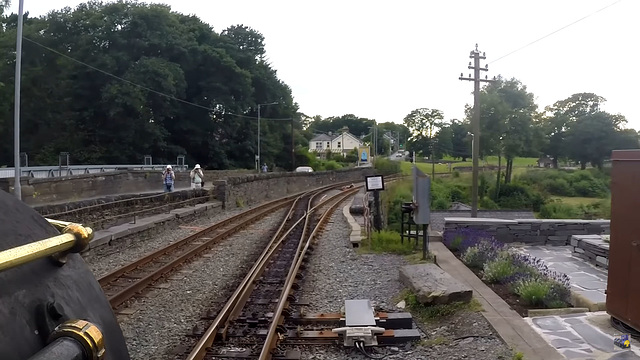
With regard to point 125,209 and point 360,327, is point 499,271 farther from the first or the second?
point 125,209

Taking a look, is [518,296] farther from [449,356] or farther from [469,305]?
[449,356]

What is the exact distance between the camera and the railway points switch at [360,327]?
5.89 m

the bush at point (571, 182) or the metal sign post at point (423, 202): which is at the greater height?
the metal sign post at point (423, 202)

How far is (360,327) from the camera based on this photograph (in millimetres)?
6047

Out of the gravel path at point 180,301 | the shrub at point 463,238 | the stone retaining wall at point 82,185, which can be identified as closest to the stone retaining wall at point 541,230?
the shrub at point 463,238

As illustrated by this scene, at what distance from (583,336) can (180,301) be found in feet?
17.0

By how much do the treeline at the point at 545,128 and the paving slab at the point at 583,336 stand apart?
78.6ft

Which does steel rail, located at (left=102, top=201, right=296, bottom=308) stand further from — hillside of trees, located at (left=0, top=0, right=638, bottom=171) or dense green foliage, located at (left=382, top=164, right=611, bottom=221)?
hillside of trees, located at (left=0, top=0, right=638, bottom=171)

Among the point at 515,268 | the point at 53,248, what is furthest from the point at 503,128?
the point at 53,248

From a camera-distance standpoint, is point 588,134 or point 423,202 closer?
point 423,202

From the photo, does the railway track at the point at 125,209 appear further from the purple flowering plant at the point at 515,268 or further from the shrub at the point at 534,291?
the shrub at the point at 534,291

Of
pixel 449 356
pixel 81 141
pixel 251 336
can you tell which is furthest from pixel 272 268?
pixel 81 141

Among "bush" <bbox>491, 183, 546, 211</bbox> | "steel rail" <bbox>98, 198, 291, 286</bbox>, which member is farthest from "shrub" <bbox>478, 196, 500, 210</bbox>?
"steel rail" <bbox>98, 198, 291, 286</bbox>

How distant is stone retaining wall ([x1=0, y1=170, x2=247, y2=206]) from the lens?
56.3 feet
